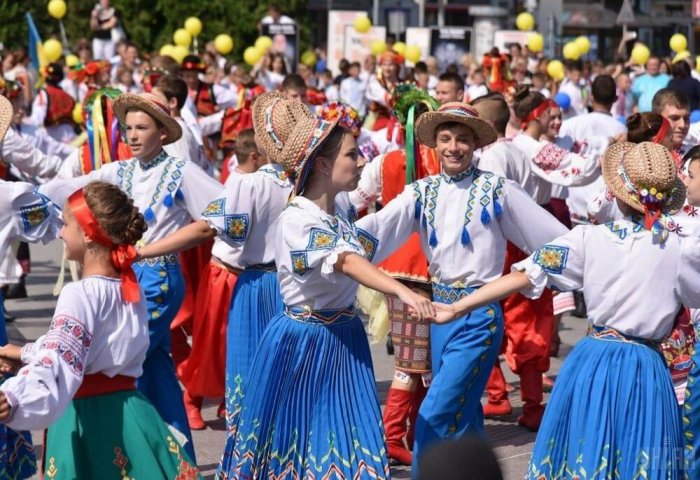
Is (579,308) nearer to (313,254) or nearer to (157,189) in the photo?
(157,189)

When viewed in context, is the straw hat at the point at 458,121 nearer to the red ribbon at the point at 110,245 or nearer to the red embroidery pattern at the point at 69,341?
the red ribbon at the point at 110,245

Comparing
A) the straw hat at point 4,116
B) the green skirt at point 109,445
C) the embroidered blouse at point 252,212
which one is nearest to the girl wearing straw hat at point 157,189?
the embroidered blouse at point 252,212

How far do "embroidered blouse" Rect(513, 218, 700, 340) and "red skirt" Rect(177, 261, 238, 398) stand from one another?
2590 mm

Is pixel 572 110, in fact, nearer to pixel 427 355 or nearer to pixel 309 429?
pixel 427 355

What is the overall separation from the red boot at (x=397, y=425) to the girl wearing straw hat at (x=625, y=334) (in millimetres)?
1702

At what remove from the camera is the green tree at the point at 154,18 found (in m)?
31.5

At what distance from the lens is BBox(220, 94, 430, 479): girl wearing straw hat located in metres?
5.28

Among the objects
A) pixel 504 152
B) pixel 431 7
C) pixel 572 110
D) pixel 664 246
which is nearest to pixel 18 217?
pixel 664 246

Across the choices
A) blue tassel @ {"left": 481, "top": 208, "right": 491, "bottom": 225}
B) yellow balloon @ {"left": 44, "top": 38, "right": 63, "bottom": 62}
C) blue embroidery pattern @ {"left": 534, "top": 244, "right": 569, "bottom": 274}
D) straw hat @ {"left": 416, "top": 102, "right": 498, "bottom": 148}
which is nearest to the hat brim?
straw hat @ {"left": 416, "top": 102, "right": 498, "bottom": 148}

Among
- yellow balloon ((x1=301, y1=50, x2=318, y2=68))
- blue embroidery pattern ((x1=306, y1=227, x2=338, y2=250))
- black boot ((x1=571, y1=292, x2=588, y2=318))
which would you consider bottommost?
black boot ((x1=571, y1=292, x2=588, y2=318))

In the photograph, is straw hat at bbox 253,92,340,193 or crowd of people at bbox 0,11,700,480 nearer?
crowd of people at bbox 0,11,700,480

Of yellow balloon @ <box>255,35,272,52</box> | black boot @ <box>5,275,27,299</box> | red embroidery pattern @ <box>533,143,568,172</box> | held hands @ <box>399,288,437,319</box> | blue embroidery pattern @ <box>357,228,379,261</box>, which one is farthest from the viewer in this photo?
yellow balloon @ <box>255,35,272,52</box>

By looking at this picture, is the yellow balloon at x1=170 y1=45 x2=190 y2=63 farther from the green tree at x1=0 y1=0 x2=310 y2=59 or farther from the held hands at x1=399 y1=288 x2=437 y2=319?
the held hands at x1=399 y1=288 x2=437 y2=319

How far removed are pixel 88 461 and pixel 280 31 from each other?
64.1 ft
